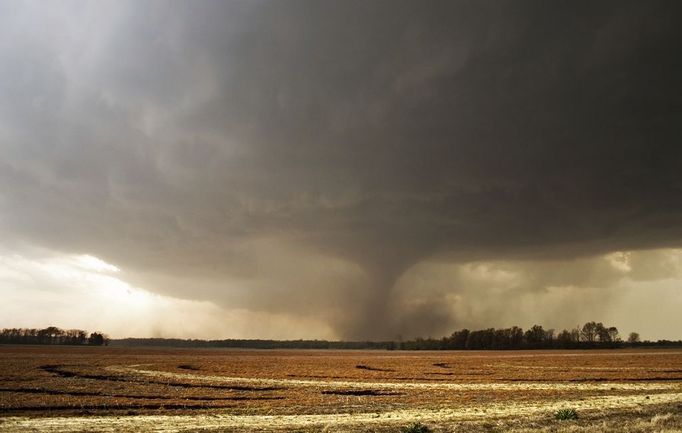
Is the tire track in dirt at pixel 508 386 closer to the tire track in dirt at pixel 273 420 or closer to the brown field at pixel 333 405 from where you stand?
the brown field at pixel 333 405

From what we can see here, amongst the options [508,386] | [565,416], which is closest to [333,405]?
[565,416]

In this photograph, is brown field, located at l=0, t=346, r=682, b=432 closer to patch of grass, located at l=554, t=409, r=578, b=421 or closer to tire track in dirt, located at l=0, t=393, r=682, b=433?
tire track in dirt, located at l=0, t=393, r=682, b=433

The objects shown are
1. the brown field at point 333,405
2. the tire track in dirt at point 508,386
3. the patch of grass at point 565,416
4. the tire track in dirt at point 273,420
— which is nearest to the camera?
the tire track in dirt at point 273,420

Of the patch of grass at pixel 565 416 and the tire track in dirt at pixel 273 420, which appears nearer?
the tire track in dirt at pixel 273 420

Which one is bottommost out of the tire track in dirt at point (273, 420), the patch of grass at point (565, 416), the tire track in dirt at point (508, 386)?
the tire track in dirt at point (508, 386)

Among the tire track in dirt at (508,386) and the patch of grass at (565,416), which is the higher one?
the patch of grass at (565,416)

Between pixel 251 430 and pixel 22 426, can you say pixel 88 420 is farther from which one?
pixel 251 430

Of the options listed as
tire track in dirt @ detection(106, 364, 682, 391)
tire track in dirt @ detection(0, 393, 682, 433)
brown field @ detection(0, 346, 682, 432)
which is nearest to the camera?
tire track in dirt @ detection(0, 393, 682, 433)

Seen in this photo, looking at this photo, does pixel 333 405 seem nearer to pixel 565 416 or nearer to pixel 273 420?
pixel 273 420

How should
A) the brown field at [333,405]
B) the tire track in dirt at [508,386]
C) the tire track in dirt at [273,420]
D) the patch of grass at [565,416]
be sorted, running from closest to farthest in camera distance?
1. the tire track in dirt at [273,420]
2. the brown field at [333,405]
3. the patch of grass at [565,416]
4. the tire track in dirt at [508,386]

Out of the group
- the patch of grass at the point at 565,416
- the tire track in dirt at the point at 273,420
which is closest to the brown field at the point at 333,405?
the tire track in dirt at the point at 273,420

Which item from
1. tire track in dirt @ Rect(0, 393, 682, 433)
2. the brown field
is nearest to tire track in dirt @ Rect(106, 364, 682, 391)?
the brown field

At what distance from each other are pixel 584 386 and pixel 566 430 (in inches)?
998

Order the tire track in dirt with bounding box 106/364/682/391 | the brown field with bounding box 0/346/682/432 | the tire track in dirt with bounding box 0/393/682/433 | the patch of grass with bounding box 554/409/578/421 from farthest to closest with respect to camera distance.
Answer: the tire track in dirt with bounding box 106/364/682/391
the patch of grass with bounding box 554/409/578/421
the brown field with bounding box 0/346/682/432
the tire track in dirt with bounding box 0/393/682/433
